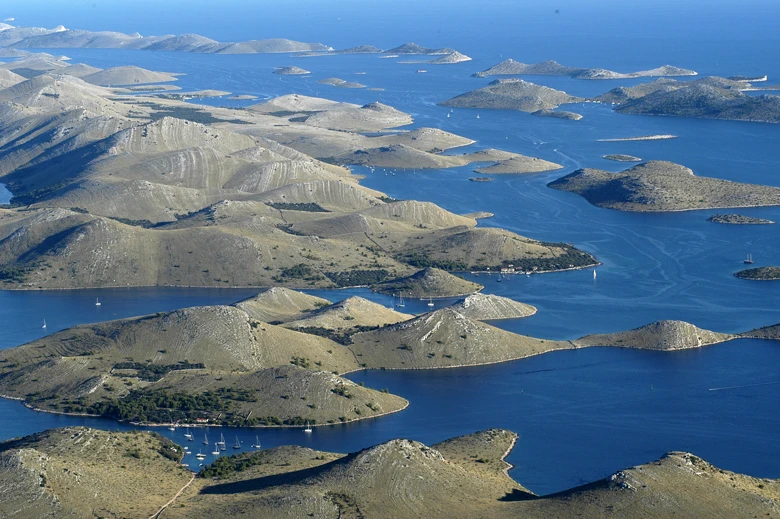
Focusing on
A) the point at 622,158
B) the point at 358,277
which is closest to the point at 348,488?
the point at 358,277

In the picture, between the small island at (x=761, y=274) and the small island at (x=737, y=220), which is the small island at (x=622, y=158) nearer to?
the small island at (x=737, y=220)

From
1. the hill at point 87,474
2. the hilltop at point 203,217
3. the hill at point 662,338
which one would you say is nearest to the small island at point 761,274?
the hilltop at point 203,217

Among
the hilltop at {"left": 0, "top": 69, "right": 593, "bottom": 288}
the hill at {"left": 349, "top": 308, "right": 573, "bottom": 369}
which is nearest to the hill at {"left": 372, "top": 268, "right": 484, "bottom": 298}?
the hilltop at {"left": 0, "top": 69, "right": 593, "bottom": 288}

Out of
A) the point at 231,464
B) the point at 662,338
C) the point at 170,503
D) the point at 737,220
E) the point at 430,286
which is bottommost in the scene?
the point at 737,220

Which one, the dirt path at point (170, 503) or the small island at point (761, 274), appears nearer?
the dirt path at point (170, 503)

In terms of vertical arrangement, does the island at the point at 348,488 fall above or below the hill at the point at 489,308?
above

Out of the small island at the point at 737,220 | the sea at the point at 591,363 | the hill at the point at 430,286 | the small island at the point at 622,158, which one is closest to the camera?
the sea at the point at 591,363

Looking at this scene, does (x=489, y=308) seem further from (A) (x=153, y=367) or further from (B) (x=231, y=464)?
(B) (x=231, y=464)

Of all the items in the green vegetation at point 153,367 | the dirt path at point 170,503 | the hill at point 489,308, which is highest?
the dirt path at point 170,503
